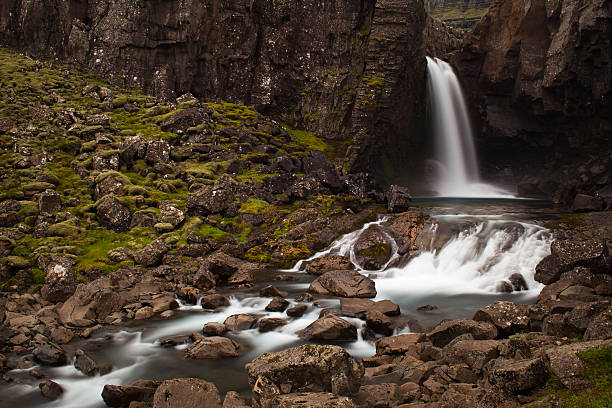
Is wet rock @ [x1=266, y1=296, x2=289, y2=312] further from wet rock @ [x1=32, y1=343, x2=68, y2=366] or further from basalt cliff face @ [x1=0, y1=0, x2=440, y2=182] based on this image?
basalt cliff face @ [x1=0, y1=0, x2=440, y2=182]

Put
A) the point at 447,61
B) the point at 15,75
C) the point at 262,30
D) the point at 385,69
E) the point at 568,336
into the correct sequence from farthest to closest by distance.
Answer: the point at 447,61, the point at 262,30, the point at 385,69, the point at 15,75, the point at 568,336

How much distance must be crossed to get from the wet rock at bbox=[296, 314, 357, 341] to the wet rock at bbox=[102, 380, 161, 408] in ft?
14.3

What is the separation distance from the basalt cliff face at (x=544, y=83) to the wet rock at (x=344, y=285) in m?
22.3

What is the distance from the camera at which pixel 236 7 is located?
136ft

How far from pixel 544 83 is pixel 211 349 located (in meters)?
38.6

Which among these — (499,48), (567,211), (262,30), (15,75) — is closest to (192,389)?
(567,211)

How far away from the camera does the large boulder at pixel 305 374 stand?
284 inches

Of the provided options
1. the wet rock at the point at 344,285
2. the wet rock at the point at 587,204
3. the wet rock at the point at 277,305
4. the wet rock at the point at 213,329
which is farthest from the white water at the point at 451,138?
the wet rock at the point at 213,329

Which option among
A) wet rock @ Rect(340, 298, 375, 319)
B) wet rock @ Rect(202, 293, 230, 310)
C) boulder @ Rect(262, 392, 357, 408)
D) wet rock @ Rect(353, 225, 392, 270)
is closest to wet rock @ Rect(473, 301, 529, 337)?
wet rock @ Rect(340, 298, 375, 319)

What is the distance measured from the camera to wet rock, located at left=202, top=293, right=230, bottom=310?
14250mm

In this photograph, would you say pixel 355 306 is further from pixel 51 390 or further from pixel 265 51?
pixel 265 51

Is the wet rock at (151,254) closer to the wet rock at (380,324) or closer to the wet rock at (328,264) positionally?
the wet rock at (328,264)

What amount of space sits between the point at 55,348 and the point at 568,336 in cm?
1165

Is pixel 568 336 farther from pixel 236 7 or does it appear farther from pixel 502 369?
pixel 236 7
